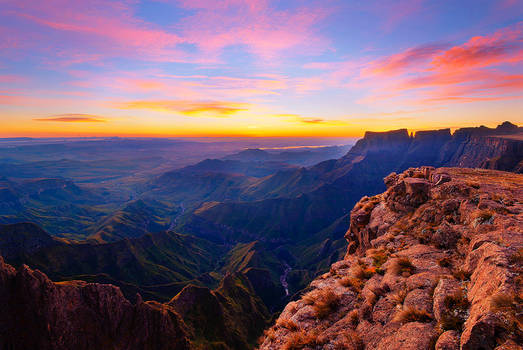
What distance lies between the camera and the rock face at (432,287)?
659 cm

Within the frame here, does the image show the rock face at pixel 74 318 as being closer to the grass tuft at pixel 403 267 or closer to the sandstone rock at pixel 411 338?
the grass tuft at pixel 403 267

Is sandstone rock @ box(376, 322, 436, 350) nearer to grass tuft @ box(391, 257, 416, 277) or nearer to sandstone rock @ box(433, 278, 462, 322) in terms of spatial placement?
sandstone rock @ box(433, 278, 462, 322)

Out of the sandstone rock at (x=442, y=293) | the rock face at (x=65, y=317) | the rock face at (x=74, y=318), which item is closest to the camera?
the sandstone rock at (x=442, y=293)

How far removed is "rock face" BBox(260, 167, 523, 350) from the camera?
6590 millimetres

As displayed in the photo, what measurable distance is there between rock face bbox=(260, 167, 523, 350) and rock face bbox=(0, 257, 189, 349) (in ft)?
194

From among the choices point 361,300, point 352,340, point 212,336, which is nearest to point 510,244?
point 361,300

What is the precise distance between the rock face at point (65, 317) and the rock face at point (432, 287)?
5928 centimetres

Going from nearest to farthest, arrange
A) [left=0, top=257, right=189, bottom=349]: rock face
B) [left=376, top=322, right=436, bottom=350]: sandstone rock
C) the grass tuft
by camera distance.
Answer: [left=376, top=322, right=436, bottom=350]: sandstone rock < the grass tuft < [left=0, top=257, right=189, bottom=349]: rock face

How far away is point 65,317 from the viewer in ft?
164

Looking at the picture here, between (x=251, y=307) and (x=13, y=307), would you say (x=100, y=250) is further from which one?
(x=13, y=307)

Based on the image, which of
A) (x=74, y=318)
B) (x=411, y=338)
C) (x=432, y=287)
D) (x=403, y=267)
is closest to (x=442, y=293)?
(x=432, y=287)

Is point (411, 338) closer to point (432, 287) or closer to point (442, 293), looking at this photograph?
point (442, 293)

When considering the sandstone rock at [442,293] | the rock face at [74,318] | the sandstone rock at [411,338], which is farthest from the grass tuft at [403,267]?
the rock face at [74,318]

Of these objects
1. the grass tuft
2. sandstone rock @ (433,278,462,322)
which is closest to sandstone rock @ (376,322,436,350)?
sandstone rock @ (433,278,462,322)
